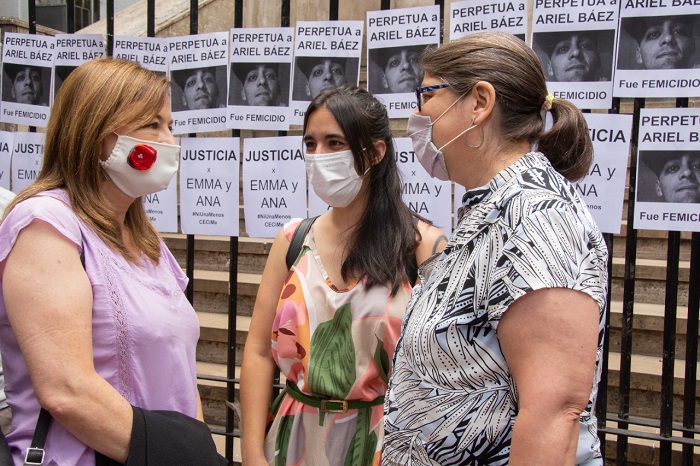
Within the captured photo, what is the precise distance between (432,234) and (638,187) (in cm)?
86

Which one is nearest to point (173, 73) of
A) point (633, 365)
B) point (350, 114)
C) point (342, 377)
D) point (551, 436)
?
point (350, 114)

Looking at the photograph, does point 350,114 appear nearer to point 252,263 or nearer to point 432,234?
point 432,234

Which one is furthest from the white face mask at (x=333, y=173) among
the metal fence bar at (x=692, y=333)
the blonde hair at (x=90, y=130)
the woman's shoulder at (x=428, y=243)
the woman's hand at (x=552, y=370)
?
the metal fence bar at (x=692, y=333)

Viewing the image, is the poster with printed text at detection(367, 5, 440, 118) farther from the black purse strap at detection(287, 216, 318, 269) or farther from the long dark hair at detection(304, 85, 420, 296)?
the black purse strap at detection(287, 216, 318, 269)

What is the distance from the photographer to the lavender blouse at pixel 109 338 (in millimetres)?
1655

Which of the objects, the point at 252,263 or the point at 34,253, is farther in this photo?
the point at 252,263

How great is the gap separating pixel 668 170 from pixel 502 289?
1583 millimetres

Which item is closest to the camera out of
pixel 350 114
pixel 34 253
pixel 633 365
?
pixel 34 253

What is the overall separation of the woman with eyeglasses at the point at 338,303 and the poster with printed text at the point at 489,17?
598 mm

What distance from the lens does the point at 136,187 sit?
1948mm

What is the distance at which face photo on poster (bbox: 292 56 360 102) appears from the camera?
2.92 meters

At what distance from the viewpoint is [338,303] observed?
219 centimetres

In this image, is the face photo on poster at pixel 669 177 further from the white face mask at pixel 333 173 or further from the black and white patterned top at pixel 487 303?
the black and white patterned top at pixel 487 303

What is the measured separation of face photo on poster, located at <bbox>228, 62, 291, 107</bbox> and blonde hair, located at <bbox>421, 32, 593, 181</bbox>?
152 cm
